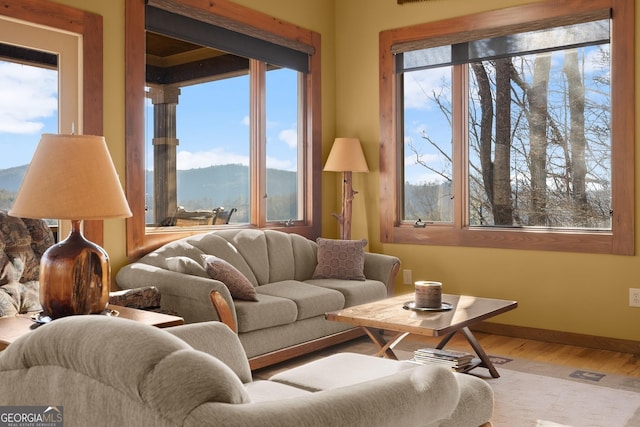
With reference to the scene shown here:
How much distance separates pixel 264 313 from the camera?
12.4 ft

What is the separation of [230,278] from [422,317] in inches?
48.3

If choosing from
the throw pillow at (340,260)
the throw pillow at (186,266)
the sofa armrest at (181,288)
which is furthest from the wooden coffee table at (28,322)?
the throw pillow at (340,260)

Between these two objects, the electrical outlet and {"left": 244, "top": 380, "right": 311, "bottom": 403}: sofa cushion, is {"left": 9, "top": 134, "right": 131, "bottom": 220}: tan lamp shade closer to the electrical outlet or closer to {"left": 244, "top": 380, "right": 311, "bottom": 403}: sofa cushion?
{"left": 244, "top": 380, "right": 311, "bottom": 403}: sofa cushion

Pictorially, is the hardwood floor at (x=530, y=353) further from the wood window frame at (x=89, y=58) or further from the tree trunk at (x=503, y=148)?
the wood window frame at (x=89, y=58)

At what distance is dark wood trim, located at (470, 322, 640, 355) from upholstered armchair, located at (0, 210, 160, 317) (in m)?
3.14

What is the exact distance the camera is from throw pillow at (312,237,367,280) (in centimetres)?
487

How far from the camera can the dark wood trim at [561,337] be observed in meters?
4.47

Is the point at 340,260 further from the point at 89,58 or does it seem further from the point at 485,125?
the point at 89,58

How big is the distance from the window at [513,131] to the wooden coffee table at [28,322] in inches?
122

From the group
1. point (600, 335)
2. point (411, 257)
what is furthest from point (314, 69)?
point (600, 335)

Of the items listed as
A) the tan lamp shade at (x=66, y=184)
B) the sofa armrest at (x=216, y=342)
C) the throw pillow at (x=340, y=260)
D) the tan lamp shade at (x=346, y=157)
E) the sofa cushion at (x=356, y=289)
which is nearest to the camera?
the sofa armrest at (x=216, y=342)

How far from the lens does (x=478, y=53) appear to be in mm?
5141

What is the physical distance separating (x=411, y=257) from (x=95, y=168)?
358 cm

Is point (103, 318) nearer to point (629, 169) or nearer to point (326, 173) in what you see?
point (629, 169)
